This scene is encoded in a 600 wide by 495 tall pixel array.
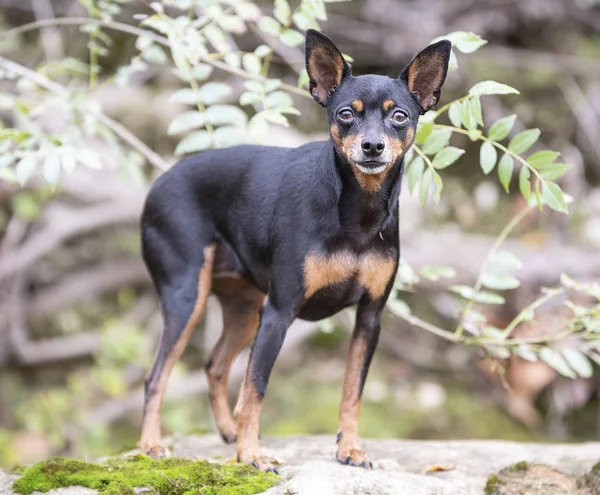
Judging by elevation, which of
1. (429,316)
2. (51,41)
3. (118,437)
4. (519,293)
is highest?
(51,41)

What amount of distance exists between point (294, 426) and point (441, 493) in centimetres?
385

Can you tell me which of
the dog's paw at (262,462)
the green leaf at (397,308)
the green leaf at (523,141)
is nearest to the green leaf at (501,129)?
the green leaf at (523,141)

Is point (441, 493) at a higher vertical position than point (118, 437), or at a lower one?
higher

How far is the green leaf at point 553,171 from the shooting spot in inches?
155

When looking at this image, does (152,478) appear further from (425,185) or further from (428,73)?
(428,73)

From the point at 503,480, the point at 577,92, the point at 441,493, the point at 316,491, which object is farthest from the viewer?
the point at 577,92

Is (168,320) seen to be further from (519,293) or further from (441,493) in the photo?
(519,293)

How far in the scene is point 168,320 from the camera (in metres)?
4.28

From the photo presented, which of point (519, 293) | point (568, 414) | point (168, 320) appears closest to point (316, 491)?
point (168, 320)

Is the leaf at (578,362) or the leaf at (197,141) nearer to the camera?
the leaf at (578,362)

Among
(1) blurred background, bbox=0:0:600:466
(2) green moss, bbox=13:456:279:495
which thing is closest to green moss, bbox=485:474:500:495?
(2) green moss, bbox=13:456:279:495

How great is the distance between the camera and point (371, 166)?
3582 mm

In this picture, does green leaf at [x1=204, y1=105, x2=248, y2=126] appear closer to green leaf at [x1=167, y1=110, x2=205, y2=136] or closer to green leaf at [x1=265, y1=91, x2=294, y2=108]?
green leaf at [x1=167, y1=110, x2=205, y2=136]

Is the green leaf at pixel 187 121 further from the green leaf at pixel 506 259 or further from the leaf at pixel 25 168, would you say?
the green leaf at pixel 506 259
